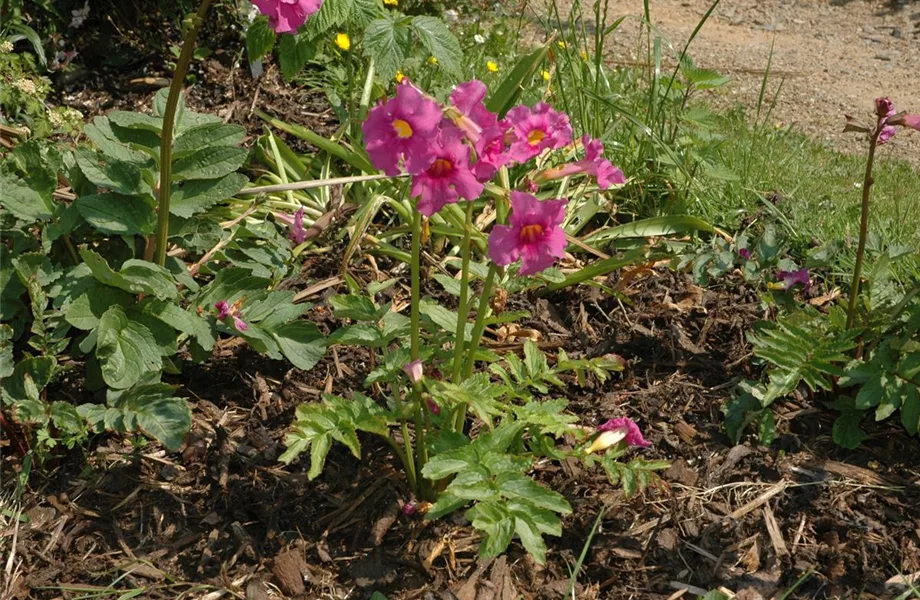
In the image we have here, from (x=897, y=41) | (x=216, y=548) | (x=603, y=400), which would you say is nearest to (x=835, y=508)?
(x=603, y=400)

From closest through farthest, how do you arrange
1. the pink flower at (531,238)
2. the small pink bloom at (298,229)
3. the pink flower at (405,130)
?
the pink flower at (405,130)
the pink flower at (531,238)
the small pink bloom at (298,229)

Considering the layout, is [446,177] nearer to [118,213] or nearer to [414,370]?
[414,370]

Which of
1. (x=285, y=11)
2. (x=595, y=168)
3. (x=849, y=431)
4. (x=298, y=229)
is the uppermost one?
(x=285, y=11)

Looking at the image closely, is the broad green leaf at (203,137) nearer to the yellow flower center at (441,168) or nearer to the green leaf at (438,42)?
the green leaf at (438,42)

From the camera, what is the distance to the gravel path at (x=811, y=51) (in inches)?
213

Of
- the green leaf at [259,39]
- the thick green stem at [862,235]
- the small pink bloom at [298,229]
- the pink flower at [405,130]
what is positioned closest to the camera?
the pink flower at [405,130]

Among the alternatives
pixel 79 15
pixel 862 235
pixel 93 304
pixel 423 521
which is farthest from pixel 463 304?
pixel 79 15

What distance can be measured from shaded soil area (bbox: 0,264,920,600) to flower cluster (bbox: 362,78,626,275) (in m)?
0.72

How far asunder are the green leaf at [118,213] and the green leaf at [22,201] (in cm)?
9

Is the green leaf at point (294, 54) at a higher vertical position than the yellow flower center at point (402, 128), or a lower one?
lower

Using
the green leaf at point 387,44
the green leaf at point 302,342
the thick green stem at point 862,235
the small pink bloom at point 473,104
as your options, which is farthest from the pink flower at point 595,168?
the green leaf at point 387,44

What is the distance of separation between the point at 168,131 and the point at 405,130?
64 cm

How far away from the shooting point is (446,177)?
5.30ft

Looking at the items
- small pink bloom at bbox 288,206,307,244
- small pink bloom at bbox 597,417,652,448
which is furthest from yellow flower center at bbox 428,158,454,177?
small pink bloom at bbox 288,206,307,244
